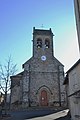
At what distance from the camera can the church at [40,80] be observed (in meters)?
29.5

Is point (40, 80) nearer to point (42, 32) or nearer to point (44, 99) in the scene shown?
point (44, 99)

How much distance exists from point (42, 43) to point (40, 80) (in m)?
7.87

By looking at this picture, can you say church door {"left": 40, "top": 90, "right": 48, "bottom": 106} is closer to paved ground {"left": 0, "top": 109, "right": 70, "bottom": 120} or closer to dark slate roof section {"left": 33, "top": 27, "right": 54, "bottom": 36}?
paved ground {"left": 0, "top": 109, "right": 70, "bottom": 120}

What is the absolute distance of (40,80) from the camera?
30.6 metres

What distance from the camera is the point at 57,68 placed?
31.9 meters

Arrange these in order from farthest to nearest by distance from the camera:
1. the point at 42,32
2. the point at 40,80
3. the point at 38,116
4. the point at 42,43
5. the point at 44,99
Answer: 1. the point at 42,32
2. the point at 42,43
3. the point at 40,80
4. the point at 44,99
5. the point at 38,116

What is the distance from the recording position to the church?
29453 millimetres

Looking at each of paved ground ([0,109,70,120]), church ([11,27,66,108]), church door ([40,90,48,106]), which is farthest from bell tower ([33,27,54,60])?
paved ground ([0,109,70,120])

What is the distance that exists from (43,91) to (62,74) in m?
4.99

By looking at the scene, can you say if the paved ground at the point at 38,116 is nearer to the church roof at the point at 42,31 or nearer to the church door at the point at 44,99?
the church door at the point at 44,99

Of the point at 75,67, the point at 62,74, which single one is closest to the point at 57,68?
the point at 62,74

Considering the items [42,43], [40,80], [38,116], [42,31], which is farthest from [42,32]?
[38,116]

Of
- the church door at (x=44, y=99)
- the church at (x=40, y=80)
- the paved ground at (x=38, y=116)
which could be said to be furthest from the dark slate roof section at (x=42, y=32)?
the paved ground at (x=38, y=116)

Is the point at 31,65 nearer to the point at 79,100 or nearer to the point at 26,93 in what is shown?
the point at 26,93
